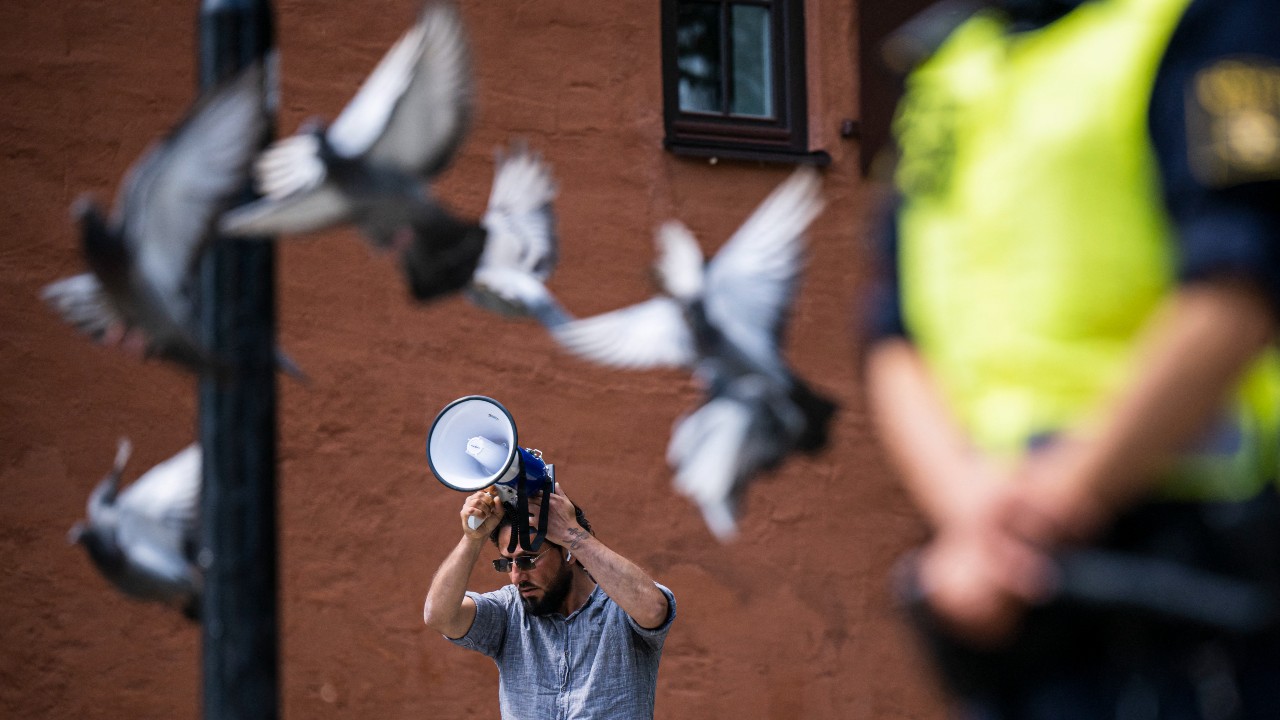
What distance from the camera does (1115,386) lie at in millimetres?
1266

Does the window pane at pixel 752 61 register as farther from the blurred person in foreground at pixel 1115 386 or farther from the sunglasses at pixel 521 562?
the blurred person in foreground at pixel 1115 386

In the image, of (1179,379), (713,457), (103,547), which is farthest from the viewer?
(713,457)

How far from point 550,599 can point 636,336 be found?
4.84ft

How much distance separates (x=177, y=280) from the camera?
231 cm

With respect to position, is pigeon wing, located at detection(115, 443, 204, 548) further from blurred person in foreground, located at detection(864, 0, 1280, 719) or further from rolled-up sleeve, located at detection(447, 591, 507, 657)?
blurred person in foreground, located at detection(864, 0, 1280, 719)

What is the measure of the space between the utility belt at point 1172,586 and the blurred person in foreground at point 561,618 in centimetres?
250

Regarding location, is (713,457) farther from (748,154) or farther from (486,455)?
(748,154)

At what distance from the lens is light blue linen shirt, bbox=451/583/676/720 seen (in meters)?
3.75

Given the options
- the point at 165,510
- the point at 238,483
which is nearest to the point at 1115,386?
the point at 238,483

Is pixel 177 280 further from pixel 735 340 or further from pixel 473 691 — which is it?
pixel 473 691

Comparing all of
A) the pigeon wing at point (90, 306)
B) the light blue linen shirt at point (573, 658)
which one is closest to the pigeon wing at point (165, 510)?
the pigeon wing at point (90, 306)

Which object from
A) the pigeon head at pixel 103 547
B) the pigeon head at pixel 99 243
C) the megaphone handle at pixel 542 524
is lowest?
the pigeon head at pixel 103 547

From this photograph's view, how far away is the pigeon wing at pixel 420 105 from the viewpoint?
257 cm

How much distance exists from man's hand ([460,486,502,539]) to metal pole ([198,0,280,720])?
6.10ft
